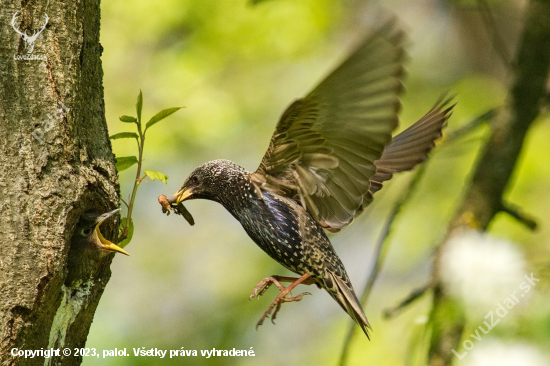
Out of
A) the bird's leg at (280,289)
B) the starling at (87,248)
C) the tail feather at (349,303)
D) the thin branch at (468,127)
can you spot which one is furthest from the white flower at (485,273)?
the starling at (87,248)

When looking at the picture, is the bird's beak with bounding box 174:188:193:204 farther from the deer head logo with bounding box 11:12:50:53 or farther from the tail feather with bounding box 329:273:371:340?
the deer head logo with bounding box 11:12:50:53

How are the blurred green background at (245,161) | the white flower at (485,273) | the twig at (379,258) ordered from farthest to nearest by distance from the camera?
1. the blurred green background at (245,161)
2. the twig at (379,258)
3. the white flower at (485,273)

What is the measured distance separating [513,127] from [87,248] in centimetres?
256

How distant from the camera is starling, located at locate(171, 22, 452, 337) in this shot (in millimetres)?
2465

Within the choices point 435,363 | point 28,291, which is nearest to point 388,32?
point 28,291

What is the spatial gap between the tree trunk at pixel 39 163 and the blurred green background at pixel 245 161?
105 inches

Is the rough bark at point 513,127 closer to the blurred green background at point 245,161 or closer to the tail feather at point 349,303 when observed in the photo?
the tail feather at point 349,303

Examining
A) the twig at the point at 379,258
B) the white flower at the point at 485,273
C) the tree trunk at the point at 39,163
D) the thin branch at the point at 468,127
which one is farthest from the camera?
the thin branch at the point at 468,127

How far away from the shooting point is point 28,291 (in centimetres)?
191

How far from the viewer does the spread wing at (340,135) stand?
2338mm

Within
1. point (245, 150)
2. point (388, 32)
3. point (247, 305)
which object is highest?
point (388, 32)

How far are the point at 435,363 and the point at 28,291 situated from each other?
2236 millimetres

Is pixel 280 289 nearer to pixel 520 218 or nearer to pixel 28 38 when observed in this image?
pixel 28 38

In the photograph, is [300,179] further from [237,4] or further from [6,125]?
[237,4]
